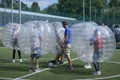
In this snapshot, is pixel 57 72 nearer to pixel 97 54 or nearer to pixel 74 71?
pixel 74 71

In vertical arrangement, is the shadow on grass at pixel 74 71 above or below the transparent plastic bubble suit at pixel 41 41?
below

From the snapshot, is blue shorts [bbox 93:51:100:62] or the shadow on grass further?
the shadow on grass

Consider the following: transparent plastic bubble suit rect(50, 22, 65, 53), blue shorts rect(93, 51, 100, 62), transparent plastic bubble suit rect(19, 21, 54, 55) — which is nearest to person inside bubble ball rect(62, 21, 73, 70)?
transparent plastic bubble suit rect(19, 21, 54, 55)

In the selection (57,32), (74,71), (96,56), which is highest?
(57,32)

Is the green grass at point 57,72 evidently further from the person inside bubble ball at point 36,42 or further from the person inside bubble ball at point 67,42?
the person inside bubble ball at point 36,42

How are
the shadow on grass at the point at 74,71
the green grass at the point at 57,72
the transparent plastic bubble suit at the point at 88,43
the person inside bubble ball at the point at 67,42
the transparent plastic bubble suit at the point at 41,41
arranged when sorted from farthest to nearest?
1. the person inside bubble ball at the point at 67,42
2. the transparent plastic bubble suit at the point at 41,41
3. the shadow on grass at the point at 74,71
4. the transparent plastic bubble suit at the point at 88,43
5. the green grass at the point at 57,72

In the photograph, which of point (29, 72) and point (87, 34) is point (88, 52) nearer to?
point (87, 34)

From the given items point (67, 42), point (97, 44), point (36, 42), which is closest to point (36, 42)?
point (36, 42)

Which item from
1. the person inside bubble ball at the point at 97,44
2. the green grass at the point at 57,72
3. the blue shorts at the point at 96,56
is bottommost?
the green grass at the point at 57,72

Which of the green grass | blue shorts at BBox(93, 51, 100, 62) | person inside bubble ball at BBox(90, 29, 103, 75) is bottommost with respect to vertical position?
the green grass

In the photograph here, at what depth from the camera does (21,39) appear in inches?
549

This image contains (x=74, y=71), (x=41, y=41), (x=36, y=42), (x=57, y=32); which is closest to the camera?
(x=36, y=42)

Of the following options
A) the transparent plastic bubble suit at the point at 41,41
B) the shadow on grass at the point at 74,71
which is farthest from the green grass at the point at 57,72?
the transparent plastic bubble suit at the point at 41,41

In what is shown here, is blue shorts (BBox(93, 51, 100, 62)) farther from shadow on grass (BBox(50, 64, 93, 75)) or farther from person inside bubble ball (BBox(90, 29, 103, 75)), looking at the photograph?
shadow on grass (BBox(50, 64, 93, 75))
